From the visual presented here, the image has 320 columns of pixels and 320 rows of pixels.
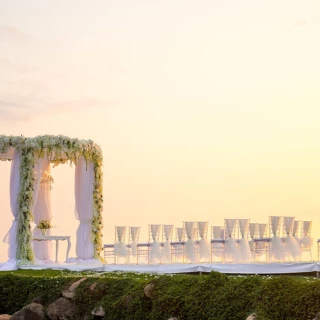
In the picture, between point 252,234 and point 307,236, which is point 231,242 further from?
Result: point 307,236

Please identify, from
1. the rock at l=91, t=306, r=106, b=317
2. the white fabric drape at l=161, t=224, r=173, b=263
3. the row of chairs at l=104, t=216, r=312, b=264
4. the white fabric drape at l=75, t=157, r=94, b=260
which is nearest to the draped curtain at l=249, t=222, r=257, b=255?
the row of chairs at l=104, t=216, r=312, b=264

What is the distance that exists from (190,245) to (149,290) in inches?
267

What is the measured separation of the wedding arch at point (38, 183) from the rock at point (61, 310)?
554 centimetres

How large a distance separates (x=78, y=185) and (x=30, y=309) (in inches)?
301

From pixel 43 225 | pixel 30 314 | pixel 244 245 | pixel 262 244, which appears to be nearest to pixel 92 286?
pixel 30 314

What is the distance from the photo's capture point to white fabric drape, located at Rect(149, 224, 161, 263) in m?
20.6

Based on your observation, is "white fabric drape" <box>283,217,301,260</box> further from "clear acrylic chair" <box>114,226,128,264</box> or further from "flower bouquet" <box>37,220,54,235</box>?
"flower bouquet" <box>37,220,54,235</box>

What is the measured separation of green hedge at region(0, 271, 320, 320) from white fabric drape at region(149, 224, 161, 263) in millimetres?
→ 4002

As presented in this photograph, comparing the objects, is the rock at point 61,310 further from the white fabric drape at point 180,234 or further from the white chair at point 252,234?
the white chair at point 252,234

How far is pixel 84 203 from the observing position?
22.4 meters

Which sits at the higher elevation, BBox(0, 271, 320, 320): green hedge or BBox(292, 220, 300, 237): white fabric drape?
BBox(292, 220, 300, 237): white fabric drape

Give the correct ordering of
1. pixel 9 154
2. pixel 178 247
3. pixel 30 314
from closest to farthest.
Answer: pixel 30 314
pixel 178 247
pixel 9 154

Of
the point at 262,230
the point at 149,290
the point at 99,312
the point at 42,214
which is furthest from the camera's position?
the point at 42,214

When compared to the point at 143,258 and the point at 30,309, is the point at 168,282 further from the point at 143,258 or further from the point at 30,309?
the point at 143,258
